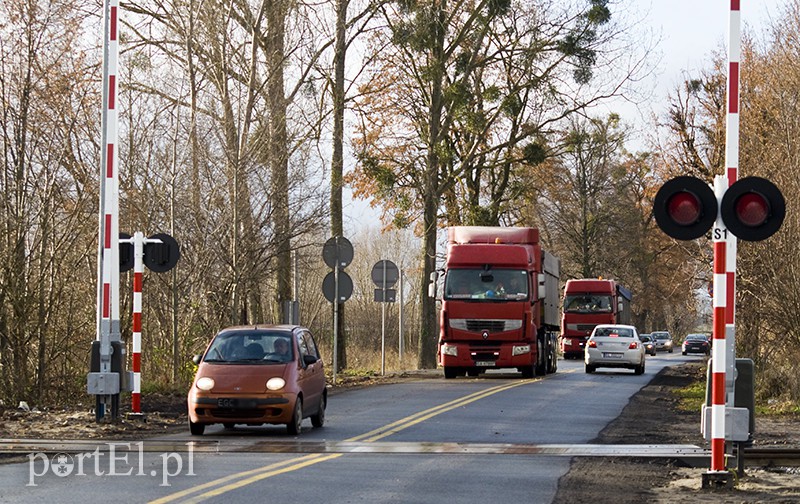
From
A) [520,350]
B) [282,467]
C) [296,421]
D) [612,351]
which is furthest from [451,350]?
[282,467]

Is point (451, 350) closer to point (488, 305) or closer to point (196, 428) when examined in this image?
point (488, 305)

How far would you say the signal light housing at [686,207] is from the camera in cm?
1145

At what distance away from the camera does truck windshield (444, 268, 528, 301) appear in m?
33.8

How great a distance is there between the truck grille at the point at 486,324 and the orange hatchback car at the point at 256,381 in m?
15.4


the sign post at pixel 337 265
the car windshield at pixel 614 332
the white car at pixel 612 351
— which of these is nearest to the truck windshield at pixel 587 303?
the car windshield at pixel 614 332

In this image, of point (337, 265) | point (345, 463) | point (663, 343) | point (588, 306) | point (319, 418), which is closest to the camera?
point (345, 463)

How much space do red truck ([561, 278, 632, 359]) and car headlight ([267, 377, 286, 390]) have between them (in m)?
39.8

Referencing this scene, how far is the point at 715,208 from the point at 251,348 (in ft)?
27.6

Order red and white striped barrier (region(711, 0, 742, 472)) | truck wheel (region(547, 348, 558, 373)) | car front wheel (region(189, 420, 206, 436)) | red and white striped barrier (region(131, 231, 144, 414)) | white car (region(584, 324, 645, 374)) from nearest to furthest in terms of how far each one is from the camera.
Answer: red and white striped barrier (region(711, 0, 742, 472)), car front wheel (region(189, 420, 206, 436)), red and white striped barrier (region(131, 231, 144, 414)), truck wheel (region(547, 348, 558, 373)), white car (region(584, 324, 645, 374))

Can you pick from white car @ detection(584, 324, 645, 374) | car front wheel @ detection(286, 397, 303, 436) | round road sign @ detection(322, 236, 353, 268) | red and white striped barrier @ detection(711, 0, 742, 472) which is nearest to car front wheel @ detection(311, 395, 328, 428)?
car front wheel @ detection(286, 397, 303, 436)

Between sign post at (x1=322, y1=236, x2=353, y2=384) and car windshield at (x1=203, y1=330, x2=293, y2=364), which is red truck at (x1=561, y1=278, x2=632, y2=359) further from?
car windshield at (x1=203, y1=330, x2=293, y2=364)

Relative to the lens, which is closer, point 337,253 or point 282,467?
point 282,467

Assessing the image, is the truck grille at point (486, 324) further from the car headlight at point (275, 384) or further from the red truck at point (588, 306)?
the red truck at point (588, 306)

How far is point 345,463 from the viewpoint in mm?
13688
